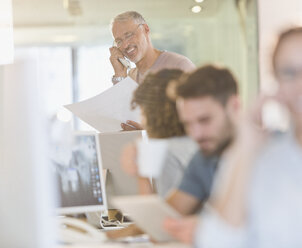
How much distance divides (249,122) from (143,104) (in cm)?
37

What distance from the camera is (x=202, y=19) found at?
174 inches

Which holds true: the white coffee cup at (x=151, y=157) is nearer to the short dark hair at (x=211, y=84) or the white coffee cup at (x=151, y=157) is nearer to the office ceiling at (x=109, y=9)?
the short dark hair at (x=211, y=84)

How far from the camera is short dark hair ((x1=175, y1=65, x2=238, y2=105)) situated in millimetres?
1156

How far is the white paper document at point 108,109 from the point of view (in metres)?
1.83

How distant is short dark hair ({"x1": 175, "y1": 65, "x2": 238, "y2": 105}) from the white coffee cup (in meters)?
0.12

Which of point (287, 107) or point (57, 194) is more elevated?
point (287, 107)

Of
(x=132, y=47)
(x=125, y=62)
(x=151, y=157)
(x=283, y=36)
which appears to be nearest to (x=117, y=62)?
(x=125, y=62)

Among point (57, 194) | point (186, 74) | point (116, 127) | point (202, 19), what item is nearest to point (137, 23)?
point (116, 127)

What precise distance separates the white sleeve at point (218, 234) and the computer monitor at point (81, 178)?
2.22 ft

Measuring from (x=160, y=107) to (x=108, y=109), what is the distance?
0.70 meters

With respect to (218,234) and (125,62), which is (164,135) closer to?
(218,234)

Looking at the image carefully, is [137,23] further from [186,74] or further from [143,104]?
[186,74]

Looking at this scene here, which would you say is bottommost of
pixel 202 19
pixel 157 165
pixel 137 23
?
pixel 157 165

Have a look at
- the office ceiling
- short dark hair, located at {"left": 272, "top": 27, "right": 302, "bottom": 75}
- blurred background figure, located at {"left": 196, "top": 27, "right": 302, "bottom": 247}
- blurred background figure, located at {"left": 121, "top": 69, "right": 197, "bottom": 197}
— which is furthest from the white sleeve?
the office ceiling
